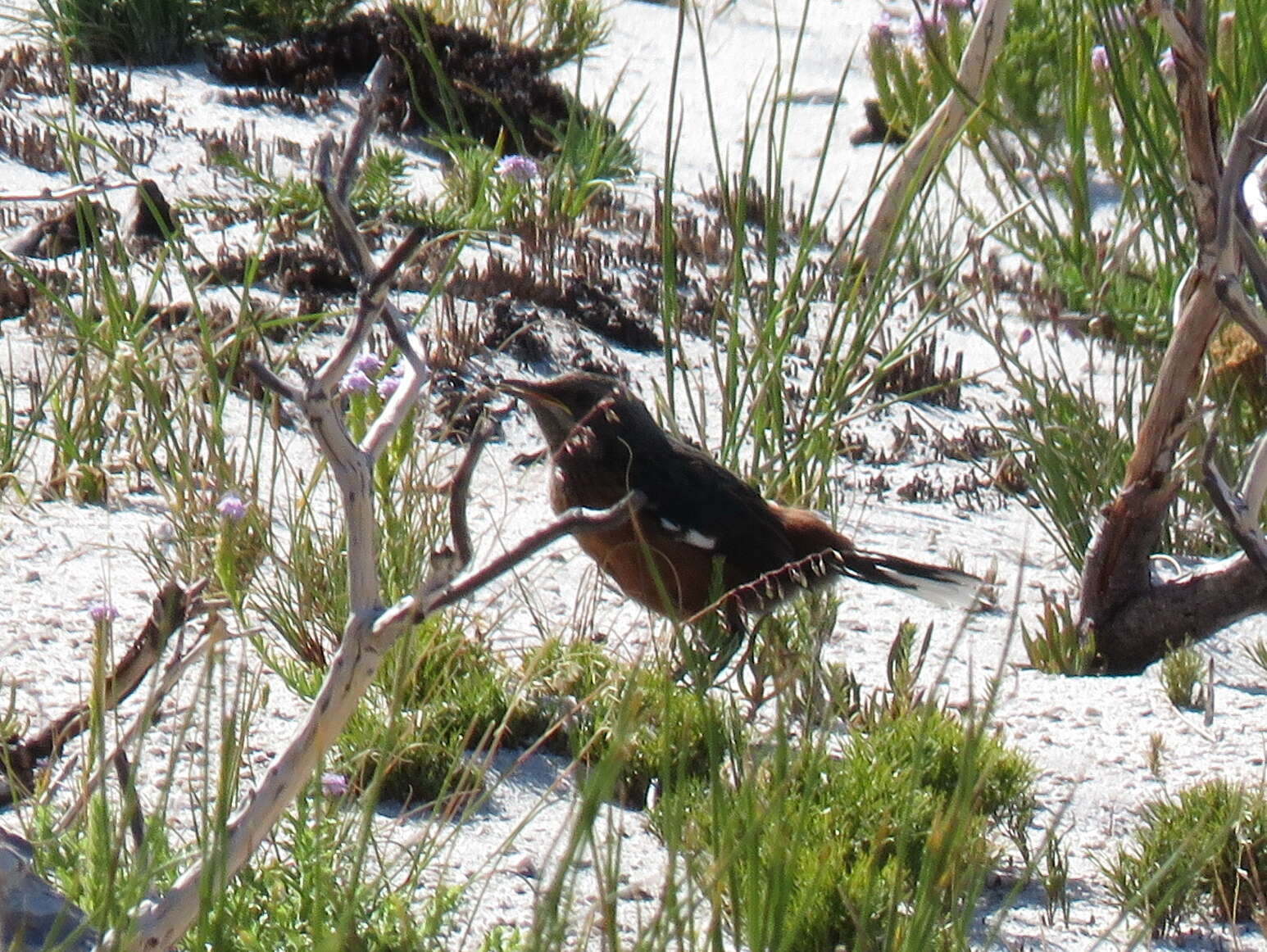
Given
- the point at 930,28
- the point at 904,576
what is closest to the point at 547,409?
the point at 904,576

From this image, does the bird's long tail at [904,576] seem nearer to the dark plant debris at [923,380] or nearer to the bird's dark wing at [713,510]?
the bird's dark wing at [713,510]

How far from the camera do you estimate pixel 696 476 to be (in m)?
4.71

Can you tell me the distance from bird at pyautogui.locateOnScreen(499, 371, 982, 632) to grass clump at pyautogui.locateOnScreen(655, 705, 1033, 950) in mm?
921

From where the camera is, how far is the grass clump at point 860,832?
197 cm

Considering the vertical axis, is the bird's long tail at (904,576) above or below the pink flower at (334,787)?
above

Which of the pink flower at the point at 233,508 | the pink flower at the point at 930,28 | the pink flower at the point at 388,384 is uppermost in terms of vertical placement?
the pink flower at the point at 930,28

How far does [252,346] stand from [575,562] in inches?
70.1

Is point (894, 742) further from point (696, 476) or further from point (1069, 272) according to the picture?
point (1069, 272)

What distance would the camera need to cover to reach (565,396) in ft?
16.1

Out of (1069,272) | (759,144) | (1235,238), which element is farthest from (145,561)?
(759,144)

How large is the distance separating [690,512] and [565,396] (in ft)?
1.88

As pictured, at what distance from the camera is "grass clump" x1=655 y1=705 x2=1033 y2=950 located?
1.97m

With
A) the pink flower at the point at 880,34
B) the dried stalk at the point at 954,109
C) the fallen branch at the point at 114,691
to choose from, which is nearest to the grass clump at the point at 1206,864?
the fallen branch at the point at 114,691

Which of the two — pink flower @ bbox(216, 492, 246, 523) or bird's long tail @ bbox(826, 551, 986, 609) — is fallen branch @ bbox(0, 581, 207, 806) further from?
bird's long tail @ bbox(826, 551, 986, 609)
